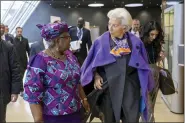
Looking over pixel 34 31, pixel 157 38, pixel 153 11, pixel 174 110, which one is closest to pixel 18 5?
pixel 34 31

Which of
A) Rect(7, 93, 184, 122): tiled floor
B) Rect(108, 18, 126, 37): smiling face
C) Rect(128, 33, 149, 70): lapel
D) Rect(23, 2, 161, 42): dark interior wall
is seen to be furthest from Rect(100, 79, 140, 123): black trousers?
Rect(23, 2, 161, 42): dark interior wall

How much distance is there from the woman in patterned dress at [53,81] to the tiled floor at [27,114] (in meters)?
2.55

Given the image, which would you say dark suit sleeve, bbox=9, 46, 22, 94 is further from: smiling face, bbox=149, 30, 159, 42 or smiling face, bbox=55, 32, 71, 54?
smiling face, bbox=149, 30, 159, 42

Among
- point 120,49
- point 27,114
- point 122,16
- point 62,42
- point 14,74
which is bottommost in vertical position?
point 27,114

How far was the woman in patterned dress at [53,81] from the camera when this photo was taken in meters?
1.83

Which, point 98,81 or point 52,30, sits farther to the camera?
point 98,81

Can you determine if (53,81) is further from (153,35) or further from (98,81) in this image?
(153,35)

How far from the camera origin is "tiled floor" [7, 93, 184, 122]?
4.52 m

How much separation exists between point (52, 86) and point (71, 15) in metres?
17.1

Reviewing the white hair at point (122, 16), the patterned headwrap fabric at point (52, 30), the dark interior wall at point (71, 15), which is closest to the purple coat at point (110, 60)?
the white hair at point (122, 16)

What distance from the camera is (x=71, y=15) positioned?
18.6 meters

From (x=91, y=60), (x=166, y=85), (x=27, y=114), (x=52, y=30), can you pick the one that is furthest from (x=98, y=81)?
(x=27, y=114)

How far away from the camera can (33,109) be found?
1.85 metres

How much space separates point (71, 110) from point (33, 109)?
0.26m
